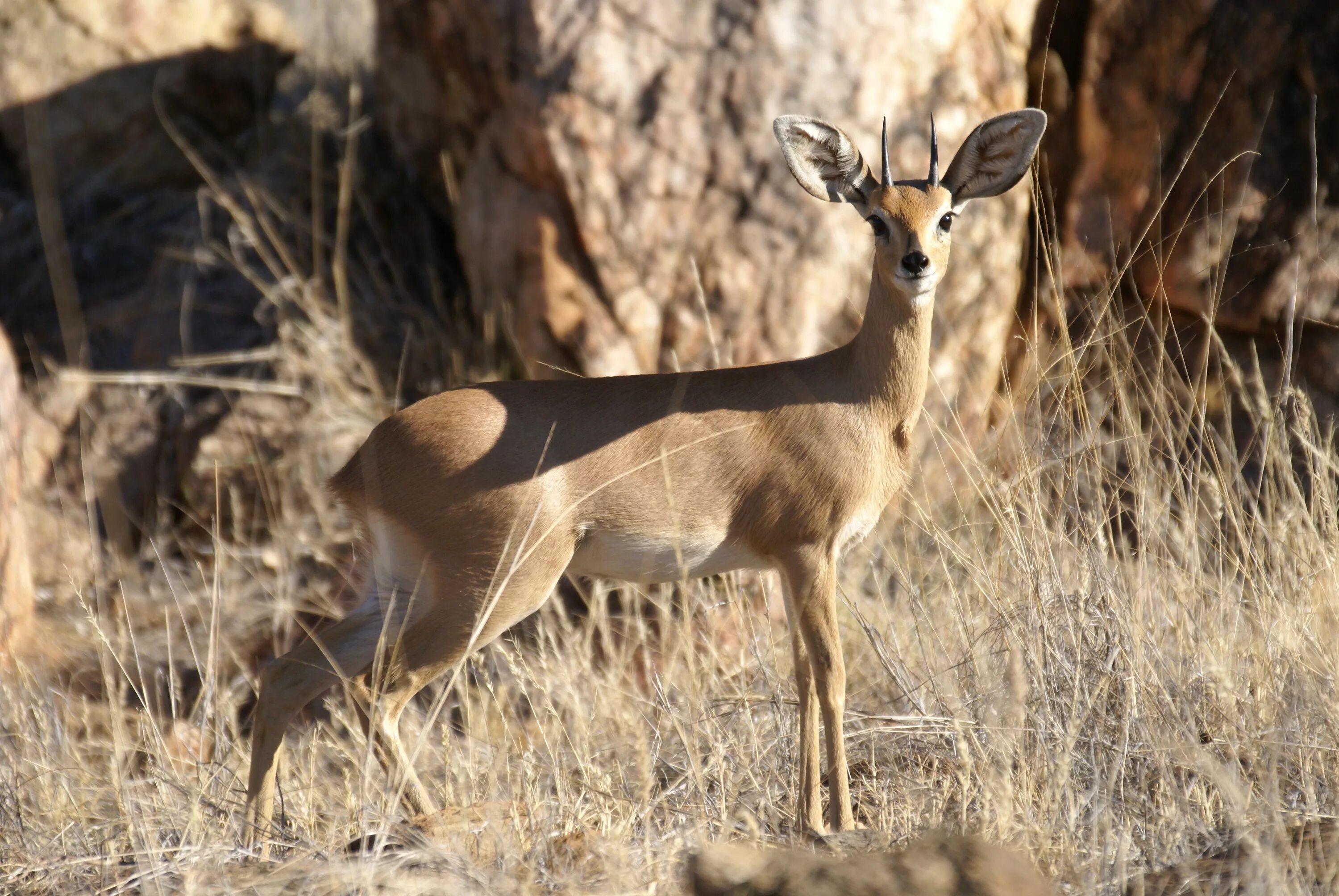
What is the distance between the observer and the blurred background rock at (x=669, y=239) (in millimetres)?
6992

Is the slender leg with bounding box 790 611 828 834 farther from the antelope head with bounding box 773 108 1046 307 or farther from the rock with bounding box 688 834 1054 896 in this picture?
the antelope head with bounding box 773 108 1046 307

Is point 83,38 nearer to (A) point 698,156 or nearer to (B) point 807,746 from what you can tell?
(A) point 698,156

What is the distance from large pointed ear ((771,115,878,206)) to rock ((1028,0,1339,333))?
2.88 metres

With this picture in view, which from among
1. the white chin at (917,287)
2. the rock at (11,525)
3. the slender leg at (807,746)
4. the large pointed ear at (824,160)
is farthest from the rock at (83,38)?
the slender leg at (807,746)

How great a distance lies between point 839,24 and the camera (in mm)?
7035

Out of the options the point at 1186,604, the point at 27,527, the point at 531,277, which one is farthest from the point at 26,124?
the point at 1186,604

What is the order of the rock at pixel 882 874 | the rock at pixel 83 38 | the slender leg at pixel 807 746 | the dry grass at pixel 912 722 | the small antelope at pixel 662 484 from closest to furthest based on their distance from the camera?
the rock at pixel 882 874
the dry grass at pixel 912 722
the slender leg at pixel 807 746
the small antelope at pixel 662 484
the rock at pixel 83 38

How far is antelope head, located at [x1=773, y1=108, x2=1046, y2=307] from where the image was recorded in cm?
417

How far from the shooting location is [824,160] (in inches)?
177

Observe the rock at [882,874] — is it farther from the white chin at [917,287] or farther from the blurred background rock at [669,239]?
the blurred background rock at [669,239]

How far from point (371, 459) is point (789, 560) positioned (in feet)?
4.89

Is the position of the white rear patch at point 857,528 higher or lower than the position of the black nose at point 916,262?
lower

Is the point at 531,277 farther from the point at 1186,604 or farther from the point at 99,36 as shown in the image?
the point at 99,36

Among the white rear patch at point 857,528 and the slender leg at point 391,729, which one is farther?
the white rear patch at point 857,528
